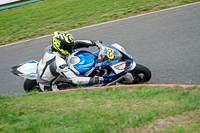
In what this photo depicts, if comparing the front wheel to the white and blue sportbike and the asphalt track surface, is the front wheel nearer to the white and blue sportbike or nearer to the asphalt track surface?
the white and blue sportbike

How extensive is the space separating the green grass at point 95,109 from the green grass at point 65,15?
5.59 meters

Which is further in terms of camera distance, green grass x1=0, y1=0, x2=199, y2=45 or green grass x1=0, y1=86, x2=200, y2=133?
green grass x1=0, y1=0, x2=199, y2=45

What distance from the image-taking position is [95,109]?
15.9 feet

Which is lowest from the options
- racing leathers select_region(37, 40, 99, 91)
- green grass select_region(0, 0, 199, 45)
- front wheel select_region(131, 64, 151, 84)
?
front wheel select_region(131, 64, 151, 84)

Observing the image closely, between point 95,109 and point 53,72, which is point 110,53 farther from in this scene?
point 95,109

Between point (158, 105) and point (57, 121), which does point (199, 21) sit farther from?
point (57, 121)

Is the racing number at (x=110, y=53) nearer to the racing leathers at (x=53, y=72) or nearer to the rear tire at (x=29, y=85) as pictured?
the racing leathers at (x=53, y=72)

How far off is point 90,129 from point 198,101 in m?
1.82

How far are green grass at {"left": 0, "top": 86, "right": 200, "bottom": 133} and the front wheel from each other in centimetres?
61

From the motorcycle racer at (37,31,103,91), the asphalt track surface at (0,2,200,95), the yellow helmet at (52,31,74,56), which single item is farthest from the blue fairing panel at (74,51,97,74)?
the asphalt track surface at (0,2,200,95)

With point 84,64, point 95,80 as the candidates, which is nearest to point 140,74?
point 95,80

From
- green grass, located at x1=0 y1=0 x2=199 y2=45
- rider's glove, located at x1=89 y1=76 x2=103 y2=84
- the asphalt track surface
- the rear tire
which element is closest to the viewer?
rider's glove, located at x1=89 y1=76 x2=103 y2=84

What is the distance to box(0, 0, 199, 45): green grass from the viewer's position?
11172 millimetres

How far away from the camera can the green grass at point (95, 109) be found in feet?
13.8
